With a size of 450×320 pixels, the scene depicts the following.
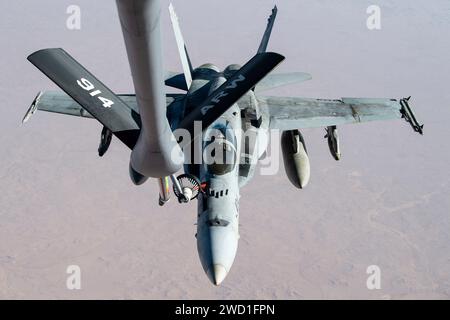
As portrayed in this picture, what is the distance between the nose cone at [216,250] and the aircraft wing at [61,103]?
27.4 feet

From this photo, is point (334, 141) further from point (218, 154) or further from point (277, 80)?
point (218, 154)

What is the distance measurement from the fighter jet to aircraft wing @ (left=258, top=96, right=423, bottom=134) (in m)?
0.05

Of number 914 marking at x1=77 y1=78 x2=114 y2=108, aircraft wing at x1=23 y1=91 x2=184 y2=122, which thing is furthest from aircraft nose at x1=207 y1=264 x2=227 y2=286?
aircraft wing at x1=23 y1=91 x2=184 y2=122

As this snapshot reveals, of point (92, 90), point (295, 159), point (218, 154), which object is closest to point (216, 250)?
point (218, 154)

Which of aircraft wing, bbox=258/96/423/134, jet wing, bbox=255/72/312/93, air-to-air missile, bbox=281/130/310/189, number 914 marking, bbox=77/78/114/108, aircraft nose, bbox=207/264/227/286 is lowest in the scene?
aircraft nose, bbox=207/264/227/286

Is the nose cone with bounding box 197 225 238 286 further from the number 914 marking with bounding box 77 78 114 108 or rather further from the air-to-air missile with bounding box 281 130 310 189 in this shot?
the air-to-air missile with bounding box 281 130 310 189

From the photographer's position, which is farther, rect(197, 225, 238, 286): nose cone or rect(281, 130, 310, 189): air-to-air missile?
rect(281, 130, 310, 189): air-to-air missile

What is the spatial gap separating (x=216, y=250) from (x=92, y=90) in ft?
22.1

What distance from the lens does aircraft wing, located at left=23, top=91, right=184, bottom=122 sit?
21.5m

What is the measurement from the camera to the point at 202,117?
981cm

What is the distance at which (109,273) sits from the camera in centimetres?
7400

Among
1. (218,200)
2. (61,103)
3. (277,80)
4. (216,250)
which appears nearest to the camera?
(216,250)

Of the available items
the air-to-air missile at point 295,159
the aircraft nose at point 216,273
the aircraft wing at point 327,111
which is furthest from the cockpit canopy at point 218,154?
the air-to-air missile at point 295,159

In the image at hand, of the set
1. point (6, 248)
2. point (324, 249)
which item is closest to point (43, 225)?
point (6, 248)
